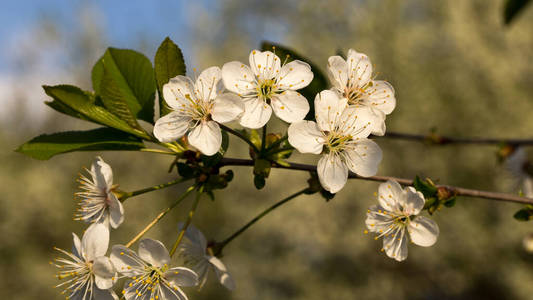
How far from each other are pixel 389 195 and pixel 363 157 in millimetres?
101

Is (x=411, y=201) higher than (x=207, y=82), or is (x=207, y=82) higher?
(x=207, y=82)

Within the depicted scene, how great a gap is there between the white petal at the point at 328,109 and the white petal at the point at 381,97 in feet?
0.31

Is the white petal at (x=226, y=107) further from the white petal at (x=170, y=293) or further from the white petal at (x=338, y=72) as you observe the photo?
the white petal at (x=170, y=293)

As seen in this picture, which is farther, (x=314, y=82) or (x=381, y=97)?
(x=314, y=82)

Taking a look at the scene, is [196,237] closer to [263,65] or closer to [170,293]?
[170,293]

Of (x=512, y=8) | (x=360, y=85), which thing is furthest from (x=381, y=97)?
(x=512, y=8)

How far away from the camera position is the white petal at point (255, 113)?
71cm

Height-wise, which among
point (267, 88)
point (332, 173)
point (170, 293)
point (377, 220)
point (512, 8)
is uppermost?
point (512, 8)

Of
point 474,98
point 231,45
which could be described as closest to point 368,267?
point 474,98

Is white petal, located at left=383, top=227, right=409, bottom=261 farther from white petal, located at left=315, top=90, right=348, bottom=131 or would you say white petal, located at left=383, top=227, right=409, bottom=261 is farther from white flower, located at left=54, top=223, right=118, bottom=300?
white flower, located at left=54, top=223, right=118, bottom=300

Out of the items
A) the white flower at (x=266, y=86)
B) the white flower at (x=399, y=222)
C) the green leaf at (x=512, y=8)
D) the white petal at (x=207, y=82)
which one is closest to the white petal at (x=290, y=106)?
the white flower at (x=266, y=86)

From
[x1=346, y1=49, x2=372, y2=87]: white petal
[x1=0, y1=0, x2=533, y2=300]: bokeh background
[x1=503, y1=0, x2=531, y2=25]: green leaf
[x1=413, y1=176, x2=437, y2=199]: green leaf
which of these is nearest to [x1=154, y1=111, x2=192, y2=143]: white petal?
[x1=346, y1=49, x2=372, y2=87]: white petal

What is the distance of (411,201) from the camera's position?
2.52ft

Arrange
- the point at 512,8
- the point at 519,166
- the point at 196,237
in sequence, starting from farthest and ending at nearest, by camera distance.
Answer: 1. the point at 519,166
2. the point at 512,8
3. the point at 196,237
